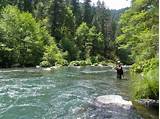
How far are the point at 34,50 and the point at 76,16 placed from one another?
45.2 meters

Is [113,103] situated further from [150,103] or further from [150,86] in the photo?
[150,86]

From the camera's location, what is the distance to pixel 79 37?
86500 mm

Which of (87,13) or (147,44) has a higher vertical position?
(87,13)

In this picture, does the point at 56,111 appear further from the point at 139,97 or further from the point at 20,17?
the point at 20,17

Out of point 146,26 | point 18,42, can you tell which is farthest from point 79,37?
point 146,26

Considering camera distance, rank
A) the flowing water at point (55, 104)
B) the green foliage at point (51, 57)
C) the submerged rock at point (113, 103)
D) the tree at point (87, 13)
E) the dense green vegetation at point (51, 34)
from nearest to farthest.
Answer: the flowing water at point (55, 104) → the submerged rock at point (113, 103) → the dense green vegetation at point (51, 34) → the green foliage at point (51, 57) → the tree at point (87, 13)

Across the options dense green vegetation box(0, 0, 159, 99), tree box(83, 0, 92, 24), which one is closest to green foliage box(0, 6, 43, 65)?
dense green vegetation box(0, 0, 159, 99)

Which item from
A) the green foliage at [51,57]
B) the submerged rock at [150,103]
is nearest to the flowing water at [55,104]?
the submerged rock at [150,103]

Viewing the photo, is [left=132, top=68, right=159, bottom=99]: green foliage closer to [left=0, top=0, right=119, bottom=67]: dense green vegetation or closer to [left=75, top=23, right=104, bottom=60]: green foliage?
[left=0, top=0, right=119, bottom=67]: dense green vegetation

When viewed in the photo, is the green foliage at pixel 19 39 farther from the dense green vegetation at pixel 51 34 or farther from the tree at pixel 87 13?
the tree at pixel 87 13

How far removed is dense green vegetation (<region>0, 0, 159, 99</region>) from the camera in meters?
20.0

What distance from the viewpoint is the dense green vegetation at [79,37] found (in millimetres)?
19953

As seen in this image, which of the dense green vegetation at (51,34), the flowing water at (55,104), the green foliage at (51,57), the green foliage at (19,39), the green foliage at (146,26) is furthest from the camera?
Answer: the green foliage at (51,57)

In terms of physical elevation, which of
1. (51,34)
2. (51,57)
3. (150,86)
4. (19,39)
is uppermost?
(51,34)
